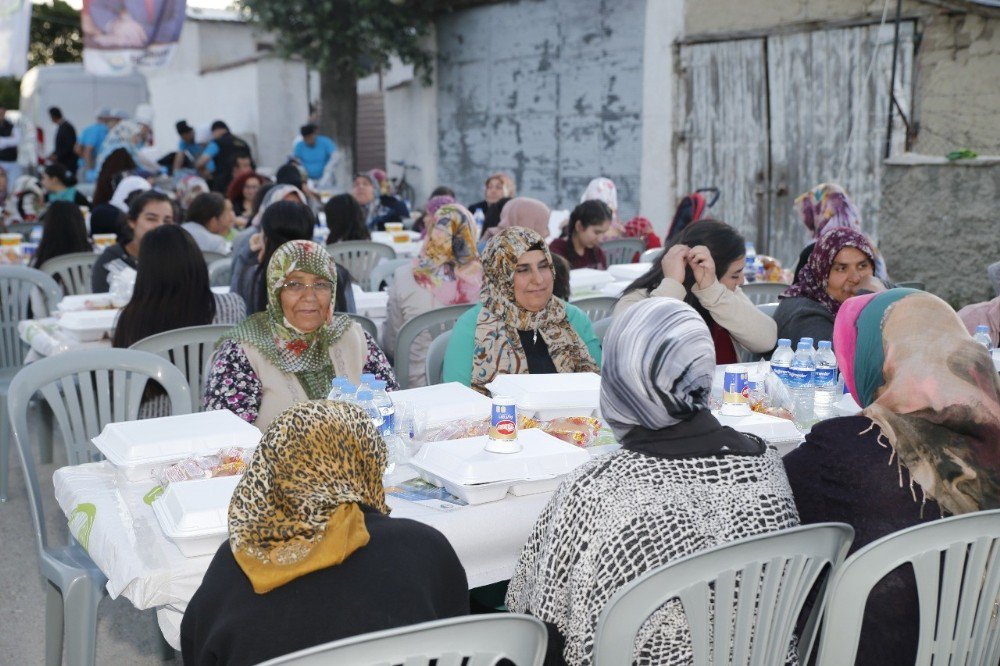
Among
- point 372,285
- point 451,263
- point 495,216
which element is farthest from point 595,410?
point 495,216

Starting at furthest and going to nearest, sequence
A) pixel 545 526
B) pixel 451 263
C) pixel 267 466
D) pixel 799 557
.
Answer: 1. pixel 451 263
2. pixel 545 526
3. pixel 799 557
4. pixel 267 466

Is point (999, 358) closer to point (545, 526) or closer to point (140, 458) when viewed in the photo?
point (545, 526)

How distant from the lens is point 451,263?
5.61m

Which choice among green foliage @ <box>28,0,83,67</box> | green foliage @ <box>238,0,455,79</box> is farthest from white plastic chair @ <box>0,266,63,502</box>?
green foliage @ <box>28,0,83,67</box>

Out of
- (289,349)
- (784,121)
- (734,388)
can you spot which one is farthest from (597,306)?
(784,121)

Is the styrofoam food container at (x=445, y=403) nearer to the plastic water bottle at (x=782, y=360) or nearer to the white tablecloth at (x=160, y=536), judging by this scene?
the white tablecloth at (x=160, y=536)

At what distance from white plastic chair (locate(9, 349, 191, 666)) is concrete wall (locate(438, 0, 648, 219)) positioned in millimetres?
8528

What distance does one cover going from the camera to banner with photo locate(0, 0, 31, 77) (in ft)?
30.9

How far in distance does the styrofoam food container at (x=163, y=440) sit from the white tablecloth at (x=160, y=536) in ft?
0.21

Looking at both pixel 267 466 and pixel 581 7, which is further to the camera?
pixel 581 7

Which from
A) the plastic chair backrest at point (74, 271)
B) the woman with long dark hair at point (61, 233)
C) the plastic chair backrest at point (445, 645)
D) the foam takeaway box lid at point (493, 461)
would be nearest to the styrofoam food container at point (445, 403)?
the foam takeaway box lid at point (493, 461)

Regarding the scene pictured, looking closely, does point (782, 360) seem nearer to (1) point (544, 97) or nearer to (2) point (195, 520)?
(2) point (195, 520)

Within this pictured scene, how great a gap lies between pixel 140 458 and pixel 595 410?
1432 mm

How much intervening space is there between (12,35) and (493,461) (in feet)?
28.3
